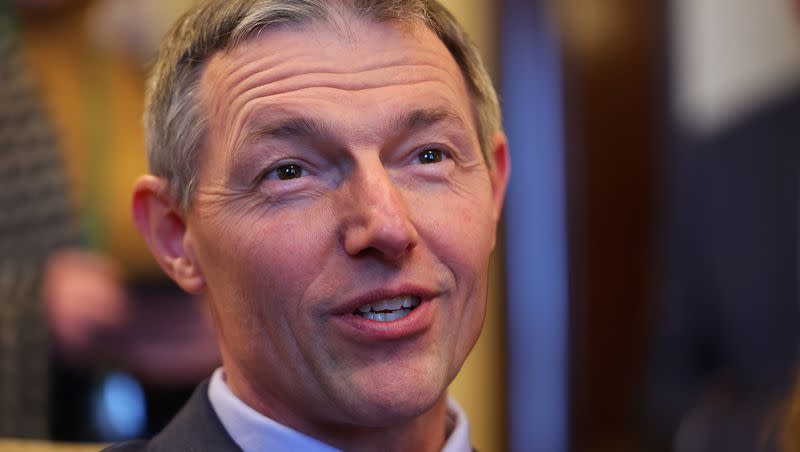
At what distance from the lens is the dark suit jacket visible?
1250mm

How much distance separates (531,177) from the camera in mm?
3365

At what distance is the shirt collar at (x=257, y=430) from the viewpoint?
1.20 meters

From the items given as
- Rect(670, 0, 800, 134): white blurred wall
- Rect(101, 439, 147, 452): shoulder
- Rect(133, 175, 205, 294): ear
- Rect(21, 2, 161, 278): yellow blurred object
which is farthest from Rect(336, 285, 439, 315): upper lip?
Rect(670, 0, 800, 134): white blurred wall

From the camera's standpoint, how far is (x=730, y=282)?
7.87 feet

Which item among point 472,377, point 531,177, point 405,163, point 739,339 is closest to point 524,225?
point 531,177

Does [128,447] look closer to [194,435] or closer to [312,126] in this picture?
[194,435]

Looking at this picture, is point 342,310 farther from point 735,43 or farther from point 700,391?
point 735,43

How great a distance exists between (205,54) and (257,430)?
399mm

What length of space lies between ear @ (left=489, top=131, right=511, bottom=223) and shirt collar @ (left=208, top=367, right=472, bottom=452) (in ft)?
0.87

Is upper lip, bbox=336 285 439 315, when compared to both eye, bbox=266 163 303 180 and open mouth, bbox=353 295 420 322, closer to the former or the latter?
open mouth, bbox=353 295 420 322

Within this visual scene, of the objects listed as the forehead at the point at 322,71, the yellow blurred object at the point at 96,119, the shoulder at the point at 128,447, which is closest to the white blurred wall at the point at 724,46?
the yellow blurred object at the point at 96,119

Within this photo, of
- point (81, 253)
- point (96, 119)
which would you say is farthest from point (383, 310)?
point (96, 119)

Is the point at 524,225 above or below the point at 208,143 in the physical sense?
below

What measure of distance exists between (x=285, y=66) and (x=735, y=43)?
2.39m
